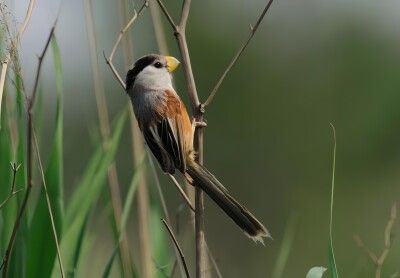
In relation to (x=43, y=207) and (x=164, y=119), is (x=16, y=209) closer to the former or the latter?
(x=43, y=207)

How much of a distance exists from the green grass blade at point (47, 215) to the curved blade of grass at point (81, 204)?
0.03m

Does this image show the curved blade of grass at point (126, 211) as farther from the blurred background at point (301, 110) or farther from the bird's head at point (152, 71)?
the blurred background at point (301, 110)

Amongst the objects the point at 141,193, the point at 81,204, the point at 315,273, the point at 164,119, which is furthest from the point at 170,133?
the point at 315,273

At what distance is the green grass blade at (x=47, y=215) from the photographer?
2.52 meters

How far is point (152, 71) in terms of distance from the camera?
303 centimetres

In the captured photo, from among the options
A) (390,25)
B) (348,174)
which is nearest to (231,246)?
(348,174)

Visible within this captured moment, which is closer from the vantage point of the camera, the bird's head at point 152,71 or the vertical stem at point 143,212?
the vertical stem at point 143,212

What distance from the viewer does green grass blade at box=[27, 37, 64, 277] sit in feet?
8.26

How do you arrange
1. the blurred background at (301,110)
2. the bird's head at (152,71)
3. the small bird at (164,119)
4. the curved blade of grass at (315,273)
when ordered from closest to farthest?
1. the curved blade of grass at (315,273)
2. the small bird at (164,119)
3. the bird's head at (152,71)
4. the blurred background at (301,110)

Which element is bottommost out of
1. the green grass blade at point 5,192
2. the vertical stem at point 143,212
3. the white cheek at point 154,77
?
the vertical stem at point 143,212

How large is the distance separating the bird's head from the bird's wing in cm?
7

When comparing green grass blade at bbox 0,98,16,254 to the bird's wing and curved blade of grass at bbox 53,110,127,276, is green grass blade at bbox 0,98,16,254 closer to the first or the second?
curved blade of grass at bbox 53,110,127,276

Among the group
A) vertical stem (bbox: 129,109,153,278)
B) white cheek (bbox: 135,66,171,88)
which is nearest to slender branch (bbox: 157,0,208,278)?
vertical stem (bbox: 129,109,153,278)

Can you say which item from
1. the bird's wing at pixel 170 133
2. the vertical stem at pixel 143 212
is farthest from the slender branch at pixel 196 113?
the vertical stem at pixel 143 212
